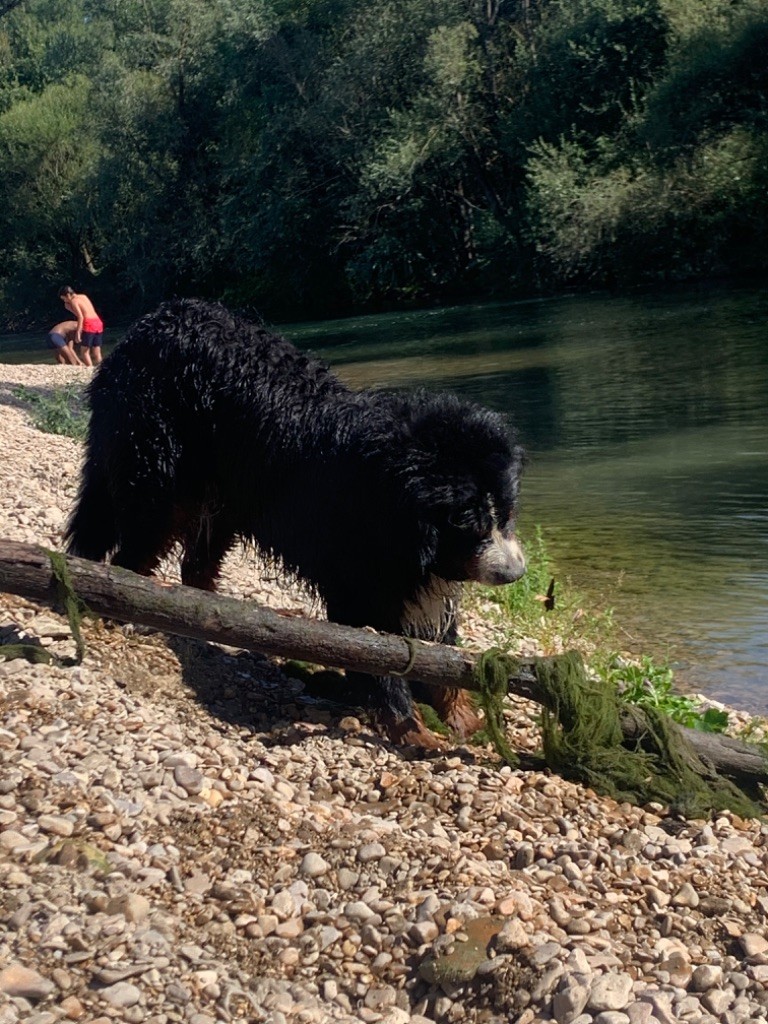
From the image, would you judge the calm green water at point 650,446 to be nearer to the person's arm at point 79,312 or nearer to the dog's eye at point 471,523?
the dog's eye at point 471,523

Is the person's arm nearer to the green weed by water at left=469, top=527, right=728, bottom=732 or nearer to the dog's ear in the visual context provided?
the green weed by water at left=469, top=527, right=728, bottom=732

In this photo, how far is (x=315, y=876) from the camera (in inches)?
174

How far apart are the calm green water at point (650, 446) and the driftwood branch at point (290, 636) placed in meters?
2.10

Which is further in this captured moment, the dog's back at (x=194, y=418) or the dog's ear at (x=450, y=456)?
the dog's back at (x=194, y=418)

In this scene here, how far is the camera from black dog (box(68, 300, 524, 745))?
564 cm

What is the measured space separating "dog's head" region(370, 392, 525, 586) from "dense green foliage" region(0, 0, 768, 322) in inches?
1203

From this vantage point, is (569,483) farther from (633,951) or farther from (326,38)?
(326,38)

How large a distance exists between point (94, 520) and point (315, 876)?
2951 mm

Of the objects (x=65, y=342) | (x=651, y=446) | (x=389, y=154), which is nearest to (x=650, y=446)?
(x=651, y=446)

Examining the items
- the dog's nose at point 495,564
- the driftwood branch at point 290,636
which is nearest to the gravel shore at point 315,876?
the driftwood branch at point 290,636

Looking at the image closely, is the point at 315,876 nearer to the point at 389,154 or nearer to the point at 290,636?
the point at 290,636

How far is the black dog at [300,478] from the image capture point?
5.64m

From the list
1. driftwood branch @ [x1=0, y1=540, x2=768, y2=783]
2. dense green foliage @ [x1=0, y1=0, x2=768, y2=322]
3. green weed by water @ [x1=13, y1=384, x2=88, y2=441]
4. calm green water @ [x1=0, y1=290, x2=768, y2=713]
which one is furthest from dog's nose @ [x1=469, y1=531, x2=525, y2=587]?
dense green foliage @ [x1=0, y1=0, x2=768, y2=322]

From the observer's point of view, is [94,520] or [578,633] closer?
[94,520]
